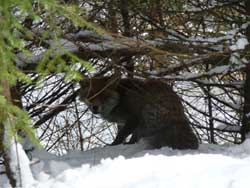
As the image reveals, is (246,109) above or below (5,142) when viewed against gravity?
below

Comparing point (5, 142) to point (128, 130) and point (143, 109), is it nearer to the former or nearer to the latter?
point (143, 109)

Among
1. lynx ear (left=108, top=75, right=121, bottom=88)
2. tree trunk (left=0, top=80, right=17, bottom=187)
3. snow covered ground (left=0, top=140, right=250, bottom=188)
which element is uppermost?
lynx ear (left=108, top=75, right=121, bottom=88)

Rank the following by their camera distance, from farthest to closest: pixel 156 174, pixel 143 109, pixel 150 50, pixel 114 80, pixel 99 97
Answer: pixel 99 97 → pixel 143 109 → pixel 114 80 → pixel 150 50 → pixel 156 174

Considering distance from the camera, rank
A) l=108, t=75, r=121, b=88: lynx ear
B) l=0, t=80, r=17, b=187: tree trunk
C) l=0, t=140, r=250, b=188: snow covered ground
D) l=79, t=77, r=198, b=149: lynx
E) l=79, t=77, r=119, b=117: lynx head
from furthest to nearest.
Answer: l=79, t=77, r=119, b=117: lynx head
l=79, t=77, r=198, b=149: lynx
l=108, t=75, r=121, b=88: lynx ear
l=0, t=80, r=17, b=187: tree trunk
l=0, t=140, r=250, b=188: snow covered ground

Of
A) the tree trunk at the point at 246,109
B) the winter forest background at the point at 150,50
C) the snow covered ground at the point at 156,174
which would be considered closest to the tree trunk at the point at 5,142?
the snow covered ground at the point at 156,174

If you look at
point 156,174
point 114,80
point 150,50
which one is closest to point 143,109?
point 114,80

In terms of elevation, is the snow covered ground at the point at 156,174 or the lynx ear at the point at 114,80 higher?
the lynx ear at the point at 114,80

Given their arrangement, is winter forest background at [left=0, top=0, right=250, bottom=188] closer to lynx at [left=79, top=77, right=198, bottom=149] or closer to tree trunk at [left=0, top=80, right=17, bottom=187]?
lynx at [left=79, top=77, right=198, bottom=149]

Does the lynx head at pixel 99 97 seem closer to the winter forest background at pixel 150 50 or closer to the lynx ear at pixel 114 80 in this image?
the lynx ear at pixel 114 80

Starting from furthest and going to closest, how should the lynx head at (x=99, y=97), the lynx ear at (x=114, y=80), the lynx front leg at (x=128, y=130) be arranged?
1. the lynx front leg at (x=128, y=130)
2. the lynx head at (x=99, y=97)
3. the lynx ear at (x=114, y=80)

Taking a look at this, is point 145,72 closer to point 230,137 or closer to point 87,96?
point 87,96

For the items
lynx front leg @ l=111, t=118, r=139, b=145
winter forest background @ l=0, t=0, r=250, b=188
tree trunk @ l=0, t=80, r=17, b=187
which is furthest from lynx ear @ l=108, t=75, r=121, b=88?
tree trunk @ l=0, t=80, r=17, b=187

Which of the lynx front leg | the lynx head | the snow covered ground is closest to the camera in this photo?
the snow covered ground

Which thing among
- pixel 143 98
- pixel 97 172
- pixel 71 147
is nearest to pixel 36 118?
pixel 71 147
